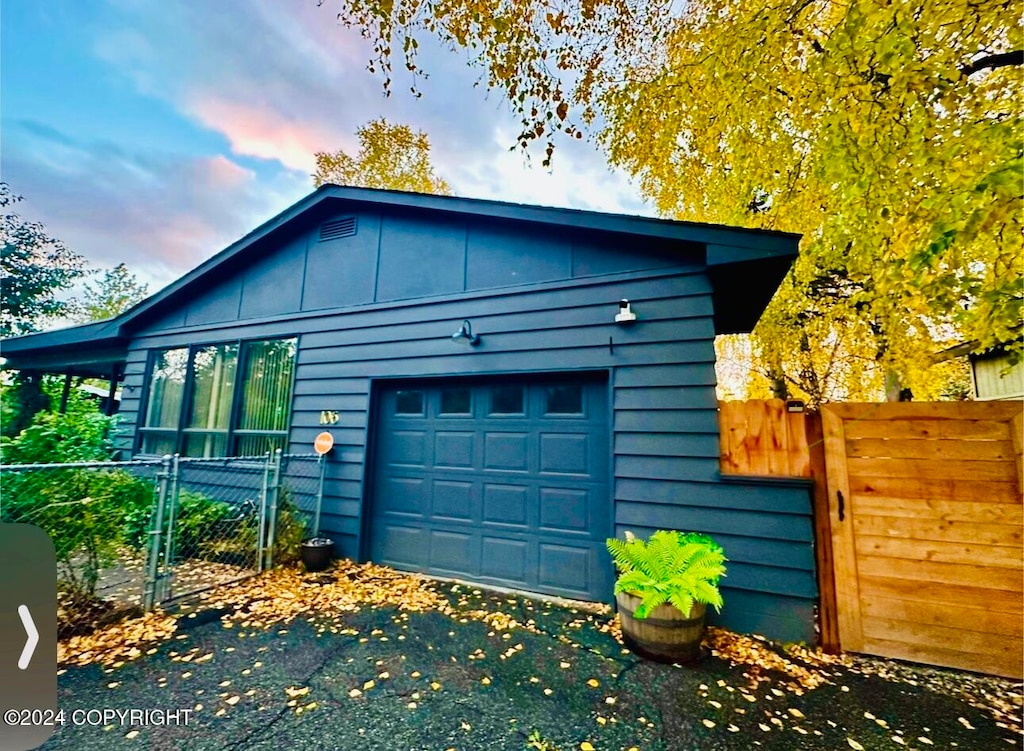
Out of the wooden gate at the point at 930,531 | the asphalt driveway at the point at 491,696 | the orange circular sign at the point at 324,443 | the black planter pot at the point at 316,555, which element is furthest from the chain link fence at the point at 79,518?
the wooden gate at the point at 930,531

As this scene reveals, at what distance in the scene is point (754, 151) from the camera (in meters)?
4.82

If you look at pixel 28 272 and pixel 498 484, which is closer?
pixel 498 484

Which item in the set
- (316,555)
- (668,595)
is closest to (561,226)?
(668,595)

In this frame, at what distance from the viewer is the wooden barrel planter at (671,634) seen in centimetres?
268

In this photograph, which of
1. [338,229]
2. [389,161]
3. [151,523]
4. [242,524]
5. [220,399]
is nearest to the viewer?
[151,523]

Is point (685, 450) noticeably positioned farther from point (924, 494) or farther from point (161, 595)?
point (161, 595)

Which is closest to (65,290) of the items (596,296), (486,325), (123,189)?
(123,189)

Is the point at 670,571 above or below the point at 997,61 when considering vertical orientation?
below

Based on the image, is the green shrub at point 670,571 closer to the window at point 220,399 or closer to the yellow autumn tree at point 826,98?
the yellow autumn tree at point 826,98

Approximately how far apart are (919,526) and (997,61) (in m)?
3.57

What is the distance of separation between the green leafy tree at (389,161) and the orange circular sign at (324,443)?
11.3 meters

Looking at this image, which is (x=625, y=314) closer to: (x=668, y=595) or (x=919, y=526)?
(x=668, y=595)

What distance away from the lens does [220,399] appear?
5.86 m

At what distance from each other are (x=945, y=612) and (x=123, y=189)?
541 inches
